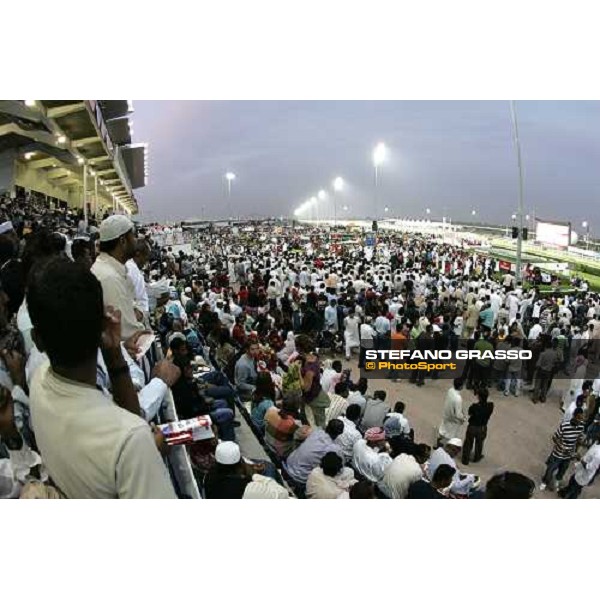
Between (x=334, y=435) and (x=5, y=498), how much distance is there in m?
3.64

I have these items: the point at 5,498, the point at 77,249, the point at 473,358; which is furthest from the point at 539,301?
the point at 5,498

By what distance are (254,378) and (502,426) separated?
427cm

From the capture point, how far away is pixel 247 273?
21.4 meters

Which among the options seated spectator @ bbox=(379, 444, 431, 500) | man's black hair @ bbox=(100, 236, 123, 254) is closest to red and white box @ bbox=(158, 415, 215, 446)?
man's black hair @ bbox=(100, 236, 123, 254)

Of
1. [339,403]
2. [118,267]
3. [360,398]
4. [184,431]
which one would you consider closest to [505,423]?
[360,398]

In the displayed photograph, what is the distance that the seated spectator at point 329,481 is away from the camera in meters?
4.77

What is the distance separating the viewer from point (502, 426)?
9.08 m

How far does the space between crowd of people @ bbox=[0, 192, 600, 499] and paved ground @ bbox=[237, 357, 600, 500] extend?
0.17 meters

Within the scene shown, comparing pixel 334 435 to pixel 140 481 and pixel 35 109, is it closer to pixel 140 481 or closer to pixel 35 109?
pixel 140 481

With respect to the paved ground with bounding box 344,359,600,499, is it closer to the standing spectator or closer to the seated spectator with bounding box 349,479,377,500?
the standing spectator

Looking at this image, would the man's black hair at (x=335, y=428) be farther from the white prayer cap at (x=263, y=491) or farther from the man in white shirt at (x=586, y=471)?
the man in white shirt at (x=586, y=471)

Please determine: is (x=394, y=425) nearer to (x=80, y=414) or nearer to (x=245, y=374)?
(x=245, y=374)

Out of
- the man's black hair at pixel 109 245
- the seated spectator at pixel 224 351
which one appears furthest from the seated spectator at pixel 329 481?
the seated spectator at pixel 224 351

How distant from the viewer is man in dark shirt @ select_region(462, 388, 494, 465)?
7648 mm
